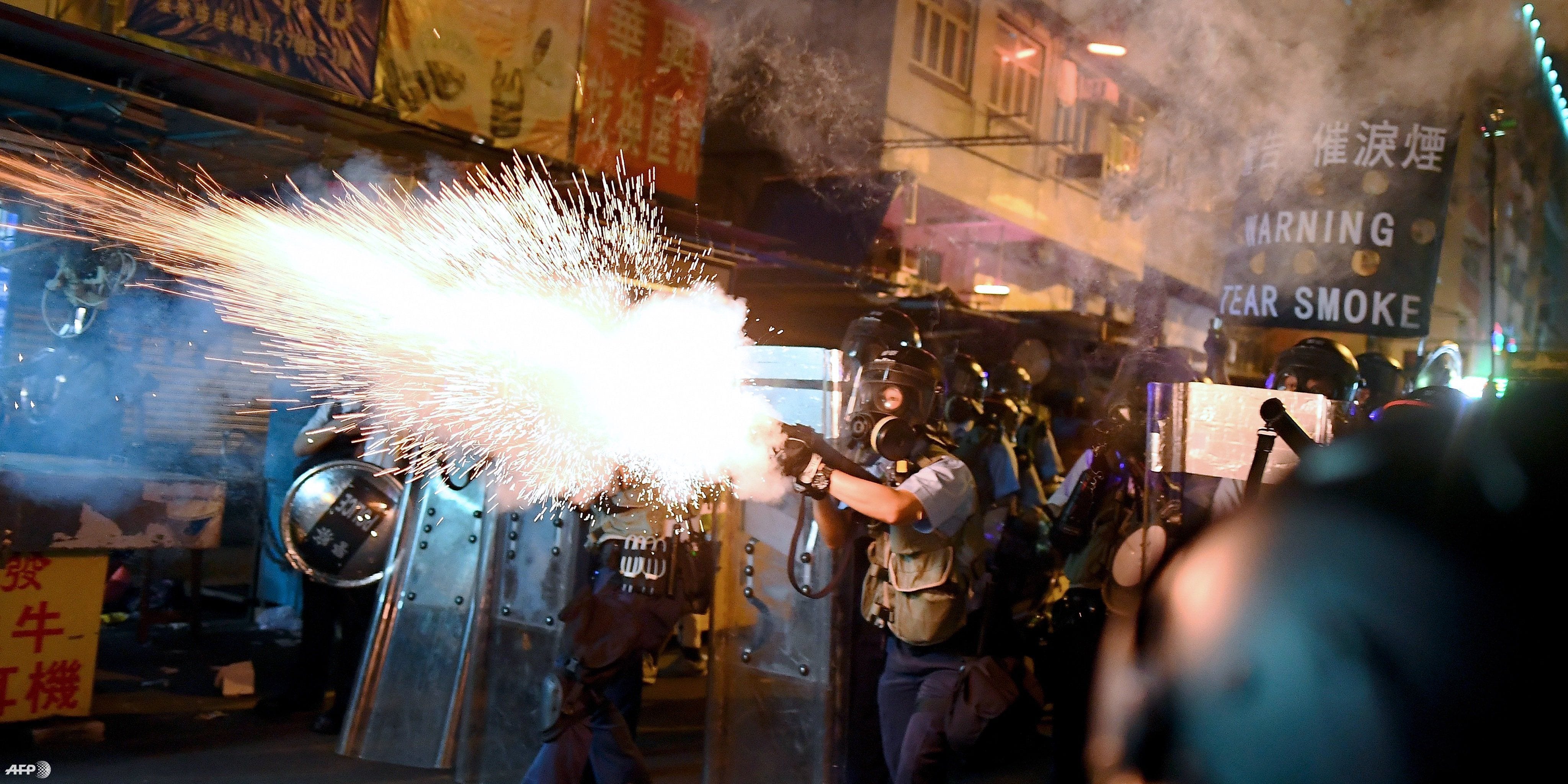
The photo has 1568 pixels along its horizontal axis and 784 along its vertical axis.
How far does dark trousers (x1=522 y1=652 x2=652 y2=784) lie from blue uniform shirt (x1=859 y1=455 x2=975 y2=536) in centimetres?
147

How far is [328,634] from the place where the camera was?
6.51 meters

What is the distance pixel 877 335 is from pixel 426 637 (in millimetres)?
2847

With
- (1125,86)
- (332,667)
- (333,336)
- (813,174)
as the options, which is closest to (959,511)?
(333,336)

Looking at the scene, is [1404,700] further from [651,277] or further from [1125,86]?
[1125,86]

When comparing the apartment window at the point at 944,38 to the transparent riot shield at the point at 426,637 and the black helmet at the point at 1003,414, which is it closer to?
the black helmet at the point at 1003,414

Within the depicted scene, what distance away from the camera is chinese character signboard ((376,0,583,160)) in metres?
7.47

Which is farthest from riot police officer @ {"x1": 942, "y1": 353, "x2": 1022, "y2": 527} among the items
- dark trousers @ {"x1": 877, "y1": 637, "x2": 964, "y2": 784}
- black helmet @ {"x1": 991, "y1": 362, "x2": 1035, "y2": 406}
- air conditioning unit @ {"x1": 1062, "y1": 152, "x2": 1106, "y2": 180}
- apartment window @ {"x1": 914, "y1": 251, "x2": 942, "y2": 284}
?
air conditioning unit @ {"x1": 1062, "y1": 152, "x2": 1106, "y2": 180}

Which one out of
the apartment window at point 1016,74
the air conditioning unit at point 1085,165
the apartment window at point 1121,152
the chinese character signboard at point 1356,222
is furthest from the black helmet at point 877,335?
the apartment window at point 1016,74

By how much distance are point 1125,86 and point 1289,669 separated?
15100 millimetres

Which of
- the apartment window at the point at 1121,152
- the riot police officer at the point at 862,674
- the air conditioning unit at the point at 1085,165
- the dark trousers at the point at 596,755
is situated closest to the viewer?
the dark trousers at the point at 596,755

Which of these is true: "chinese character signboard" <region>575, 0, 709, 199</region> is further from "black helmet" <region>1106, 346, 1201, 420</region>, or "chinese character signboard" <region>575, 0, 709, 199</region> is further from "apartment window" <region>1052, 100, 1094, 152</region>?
"apartment window" <region>1052, 100, 1094, 152</region>

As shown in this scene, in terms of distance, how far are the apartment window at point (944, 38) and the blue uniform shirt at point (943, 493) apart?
418 inches

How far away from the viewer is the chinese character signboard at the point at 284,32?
6035mm

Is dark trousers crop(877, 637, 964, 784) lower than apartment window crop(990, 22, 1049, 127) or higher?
lower
